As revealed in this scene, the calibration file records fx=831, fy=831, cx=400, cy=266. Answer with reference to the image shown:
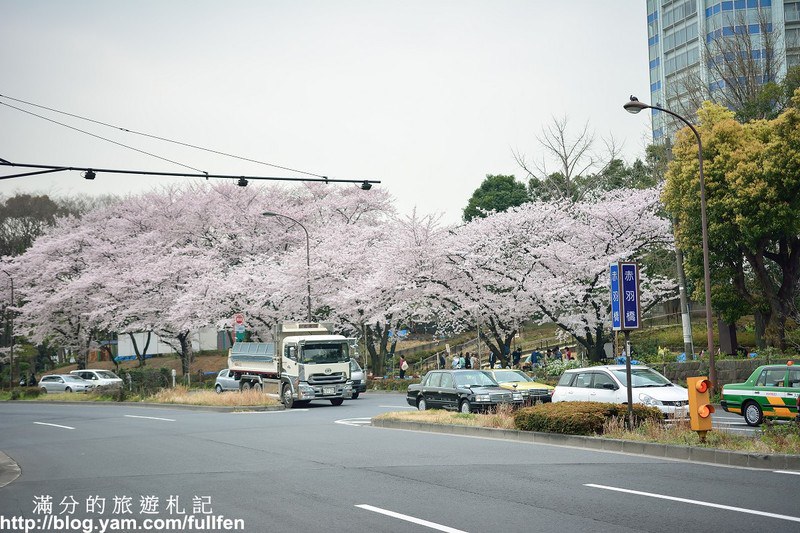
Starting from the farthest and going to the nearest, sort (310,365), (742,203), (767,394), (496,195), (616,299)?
(496,195) → (310,365) → (742,203) → (767,394) → (616,299)

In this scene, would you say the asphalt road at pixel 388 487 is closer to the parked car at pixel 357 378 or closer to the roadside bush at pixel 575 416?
the roadside bush at pixel 575 416

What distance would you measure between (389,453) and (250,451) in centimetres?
303

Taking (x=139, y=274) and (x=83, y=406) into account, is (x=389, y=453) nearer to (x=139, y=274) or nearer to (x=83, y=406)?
(x=83, y=406)

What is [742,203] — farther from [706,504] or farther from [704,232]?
[706,504]

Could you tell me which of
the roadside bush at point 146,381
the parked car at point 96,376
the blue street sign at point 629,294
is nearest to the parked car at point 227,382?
the roadside bush at point 146,381

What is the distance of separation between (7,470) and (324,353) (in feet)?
56.4

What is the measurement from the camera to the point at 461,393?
24.1 metres

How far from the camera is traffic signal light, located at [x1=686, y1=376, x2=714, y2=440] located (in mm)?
13977

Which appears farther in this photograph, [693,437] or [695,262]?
[695,262]

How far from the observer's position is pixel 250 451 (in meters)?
16.8

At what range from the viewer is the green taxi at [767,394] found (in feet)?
62.2

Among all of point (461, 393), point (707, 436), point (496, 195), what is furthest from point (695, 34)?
point (707, 436)

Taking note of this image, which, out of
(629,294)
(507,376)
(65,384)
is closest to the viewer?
(629,294)

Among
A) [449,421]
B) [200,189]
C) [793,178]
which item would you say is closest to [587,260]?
[793,178]
